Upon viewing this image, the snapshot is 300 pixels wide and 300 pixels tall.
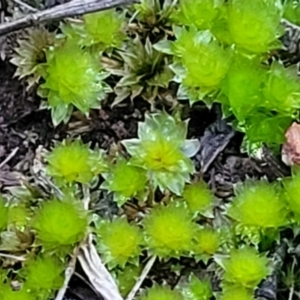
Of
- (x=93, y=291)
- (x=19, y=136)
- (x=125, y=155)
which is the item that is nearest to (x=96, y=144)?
(x=125, y=155)

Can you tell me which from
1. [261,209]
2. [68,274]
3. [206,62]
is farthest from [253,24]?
[68,274]

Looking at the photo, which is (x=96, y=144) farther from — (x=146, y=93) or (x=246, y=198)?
(x=246, y=198)

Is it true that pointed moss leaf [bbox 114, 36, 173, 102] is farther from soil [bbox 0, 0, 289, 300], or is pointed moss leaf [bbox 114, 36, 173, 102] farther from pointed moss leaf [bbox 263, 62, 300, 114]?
pointed moss leaf [bbox 263, 62, 300, 114]

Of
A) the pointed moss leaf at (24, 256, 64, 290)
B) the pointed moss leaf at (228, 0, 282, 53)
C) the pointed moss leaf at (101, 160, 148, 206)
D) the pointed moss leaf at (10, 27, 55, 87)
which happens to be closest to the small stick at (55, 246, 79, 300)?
the pointed moss leaf at (24, 256, 64, 290)

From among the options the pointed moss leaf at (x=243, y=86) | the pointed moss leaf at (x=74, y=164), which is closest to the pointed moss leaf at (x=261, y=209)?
the pointed moss leaf at (x=243, y=86)

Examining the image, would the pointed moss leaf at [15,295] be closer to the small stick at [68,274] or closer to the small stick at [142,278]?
the small stick at [68,274]
